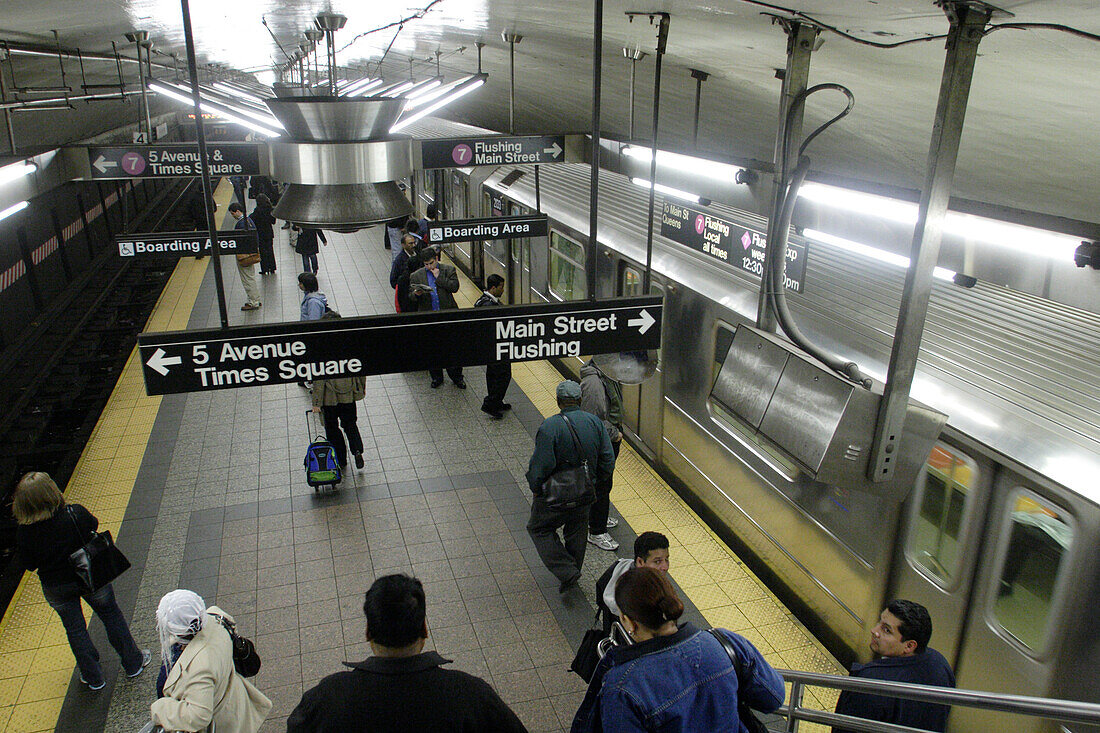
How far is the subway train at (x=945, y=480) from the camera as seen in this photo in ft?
10.9

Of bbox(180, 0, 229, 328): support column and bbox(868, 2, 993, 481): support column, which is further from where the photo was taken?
bbox(180, 0, 229, 328): support column

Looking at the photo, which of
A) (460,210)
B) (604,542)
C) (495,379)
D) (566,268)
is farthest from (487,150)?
(460,210)

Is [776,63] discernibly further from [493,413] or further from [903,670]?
[493,413]

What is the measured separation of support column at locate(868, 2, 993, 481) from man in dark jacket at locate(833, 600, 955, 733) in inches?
23.4

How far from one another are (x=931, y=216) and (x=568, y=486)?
10.3 ft

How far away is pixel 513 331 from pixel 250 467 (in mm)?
4945

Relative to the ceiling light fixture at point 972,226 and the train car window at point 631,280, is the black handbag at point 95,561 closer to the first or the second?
the ceiling light fixture at point 972,226

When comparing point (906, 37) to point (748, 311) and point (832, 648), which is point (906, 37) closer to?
point (748, 311)

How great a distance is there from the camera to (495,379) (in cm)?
847

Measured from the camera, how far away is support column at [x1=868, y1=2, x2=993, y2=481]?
2.42 metres

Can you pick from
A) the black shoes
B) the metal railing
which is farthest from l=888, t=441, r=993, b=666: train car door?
the black shoes

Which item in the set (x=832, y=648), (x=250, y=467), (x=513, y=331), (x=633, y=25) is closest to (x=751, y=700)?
(x=513, y=331)

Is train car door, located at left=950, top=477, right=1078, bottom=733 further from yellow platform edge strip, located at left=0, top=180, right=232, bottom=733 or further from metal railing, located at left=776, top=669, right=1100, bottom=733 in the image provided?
yellow platform edge strip, located at left=0, top=180, right=232, bottom=733

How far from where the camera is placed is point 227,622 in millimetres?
3443
